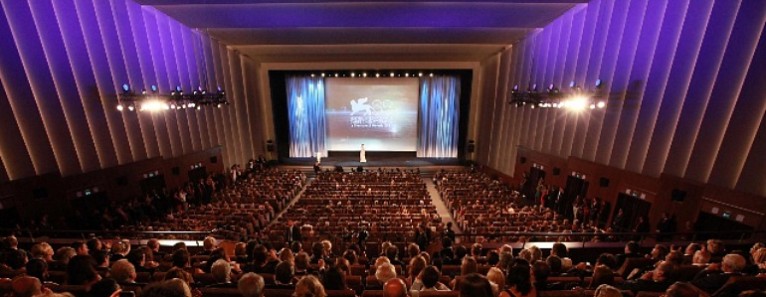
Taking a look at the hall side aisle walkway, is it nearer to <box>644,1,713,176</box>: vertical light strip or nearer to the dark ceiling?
<box>644,1,713,176</box>: vertical light strip

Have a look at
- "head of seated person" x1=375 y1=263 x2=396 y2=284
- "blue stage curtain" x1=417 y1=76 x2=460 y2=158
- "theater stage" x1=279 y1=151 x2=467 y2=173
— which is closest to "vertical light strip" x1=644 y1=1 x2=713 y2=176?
"head of seated person" x1=375 y1=263 x2=396 y2=284

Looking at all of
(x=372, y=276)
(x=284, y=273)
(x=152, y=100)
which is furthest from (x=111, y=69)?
(x=284, y=273)

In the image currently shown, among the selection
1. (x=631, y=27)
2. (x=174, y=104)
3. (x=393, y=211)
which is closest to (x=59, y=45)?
(x=174, y=104)

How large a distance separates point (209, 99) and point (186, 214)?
25.1 feet

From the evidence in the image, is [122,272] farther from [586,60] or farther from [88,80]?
[586,60]

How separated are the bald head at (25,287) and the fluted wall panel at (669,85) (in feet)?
41.2

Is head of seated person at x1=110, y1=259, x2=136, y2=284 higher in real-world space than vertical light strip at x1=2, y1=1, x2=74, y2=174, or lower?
lower

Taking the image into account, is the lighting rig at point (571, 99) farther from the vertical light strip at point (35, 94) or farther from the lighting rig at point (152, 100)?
the vertical light strip at point (35, 94)

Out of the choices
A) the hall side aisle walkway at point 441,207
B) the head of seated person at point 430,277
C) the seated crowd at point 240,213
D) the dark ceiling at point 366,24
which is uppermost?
the dark ceiling at point 366,24

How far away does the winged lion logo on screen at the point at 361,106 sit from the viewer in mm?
27609

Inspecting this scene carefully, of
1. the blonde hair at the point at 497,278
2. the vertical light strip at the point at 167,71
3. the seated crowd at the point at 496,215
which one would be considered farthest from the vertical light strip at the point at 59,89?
the blonde hair at the point at 497,278

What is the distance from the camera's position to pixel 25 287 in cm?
311

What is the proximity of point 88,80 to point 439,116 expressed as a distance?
21254 millimetres

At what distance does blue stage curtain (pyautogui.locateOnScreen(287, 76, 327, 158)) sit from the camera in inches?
1106
